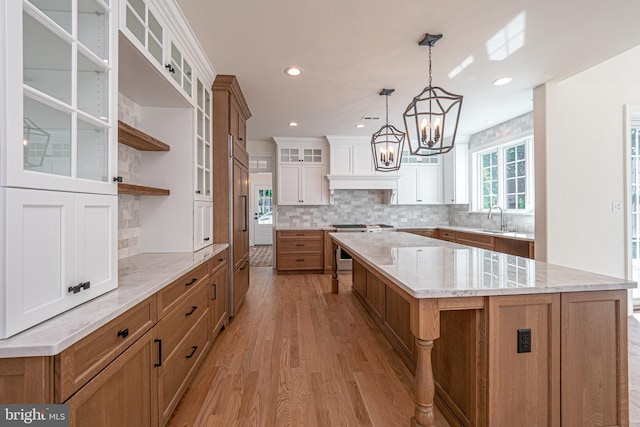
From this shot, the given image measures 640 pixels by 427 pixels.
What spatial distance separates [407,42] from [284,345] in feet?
9.08

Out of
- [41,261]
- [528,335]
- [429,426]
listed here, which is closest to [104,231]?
[41,261]

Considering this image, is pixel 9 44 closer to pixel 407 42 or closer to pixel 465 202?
pixel 407 42

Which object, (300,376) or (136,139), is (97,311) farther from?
(300,376)

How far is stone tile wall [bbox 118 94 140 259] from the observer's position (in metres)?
2.16

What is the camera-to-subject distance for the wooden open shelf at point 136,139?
1.66m

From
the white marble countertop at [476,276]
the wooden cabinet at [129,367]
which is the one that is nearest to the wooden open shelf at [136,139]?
the wooden cabinet at [129,367]

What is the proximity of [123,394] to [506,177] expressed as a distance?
547 centimetres

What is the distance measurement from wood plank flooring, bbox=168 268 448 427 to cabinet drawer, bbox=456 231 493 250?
2.25 meters

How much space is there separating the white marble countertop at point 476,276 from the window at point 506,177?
9.31ft

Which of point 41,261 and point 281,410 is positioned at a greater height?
point 41,261

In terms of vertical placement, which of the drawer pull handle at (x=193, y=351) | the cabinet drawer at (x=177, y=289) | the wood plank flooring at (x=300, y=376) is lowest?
the wood plank flooring at (x=300, y=376)

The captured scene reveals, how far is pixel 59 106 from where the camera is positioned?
1045 mm

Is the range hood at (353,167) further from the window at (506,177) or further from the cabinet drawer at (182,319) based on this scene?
the cabinet drawer at (182,319)

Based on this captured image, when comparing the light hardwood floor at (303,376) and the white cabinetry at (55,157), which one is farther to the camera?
the light hardwood floor at (303,376)
